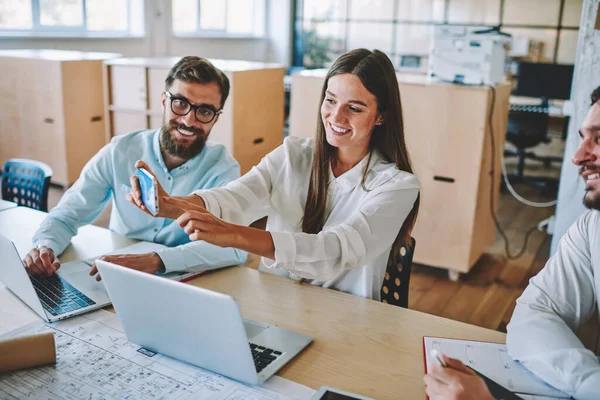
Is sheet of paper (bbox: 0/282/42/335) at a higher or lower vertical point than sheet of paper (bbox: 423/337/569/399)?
lower

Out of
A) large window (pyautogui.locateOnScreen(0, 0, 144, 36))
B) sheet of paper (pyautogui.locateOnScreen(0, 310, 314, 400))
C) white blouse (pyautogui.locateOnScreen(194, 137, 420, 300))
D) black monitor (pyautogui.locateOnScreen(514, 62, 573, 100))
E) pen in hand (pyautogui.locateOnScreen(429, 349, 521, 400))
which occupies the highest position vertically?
large window (pyautogui.locateOnScreen(0, 0, 144, 36))

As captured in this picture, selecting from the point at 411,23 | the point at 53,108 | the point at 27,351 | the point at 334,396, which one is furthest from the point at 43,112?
the point at 411,23

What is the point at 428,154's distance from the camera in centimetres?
344

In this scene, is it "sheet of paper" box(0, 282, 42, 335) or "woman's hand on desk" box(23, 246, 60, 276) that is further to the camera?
"woman's hand on desk" box(23, 246, 60, 276)

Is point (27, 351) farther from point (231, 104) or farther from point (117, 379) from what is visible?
point (231, 104)

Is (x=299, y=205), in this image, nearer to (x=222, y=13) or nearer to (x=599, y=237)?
(x=599, y=237)

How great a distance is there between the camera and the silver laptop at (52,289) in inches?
53.9

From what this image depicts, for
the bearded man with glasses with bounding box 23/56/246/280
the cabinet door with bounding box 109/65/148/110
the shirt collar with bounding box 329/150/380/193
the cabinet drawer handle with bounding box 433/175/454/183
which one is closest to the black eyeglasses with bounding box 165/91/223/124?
the bearded man with glasses with bounding box 23/56/246/280

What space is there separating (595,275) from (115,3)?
20.7 feet

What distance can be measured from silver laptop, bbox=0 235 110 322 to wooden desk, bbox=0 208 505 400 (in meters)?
0.06

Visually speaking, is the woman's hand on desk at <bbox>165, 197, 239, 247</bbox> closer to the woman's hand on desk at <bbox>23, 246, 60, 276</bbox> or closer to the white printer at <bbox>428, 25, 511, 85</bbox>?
the woman's hand on desk at <bbox>23, 246, 60, 276</bbox>

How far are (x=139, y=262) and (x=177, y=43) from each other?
20.0ft

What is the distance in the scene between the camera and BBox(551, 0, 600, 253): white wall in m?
2.64

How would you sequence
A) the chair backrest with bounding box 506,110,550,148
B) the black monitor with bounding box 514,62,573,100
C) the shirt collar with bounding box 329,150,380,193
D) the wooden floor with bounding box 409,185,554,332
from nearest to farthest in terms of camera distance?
the shirt collar with bounding box 329,150,380,193, the wooden floor with bounding box 409,185,554,332, the chair backrest with bounding box 506,110,550,148, the black monitor with bounding box 514,62,573,100
